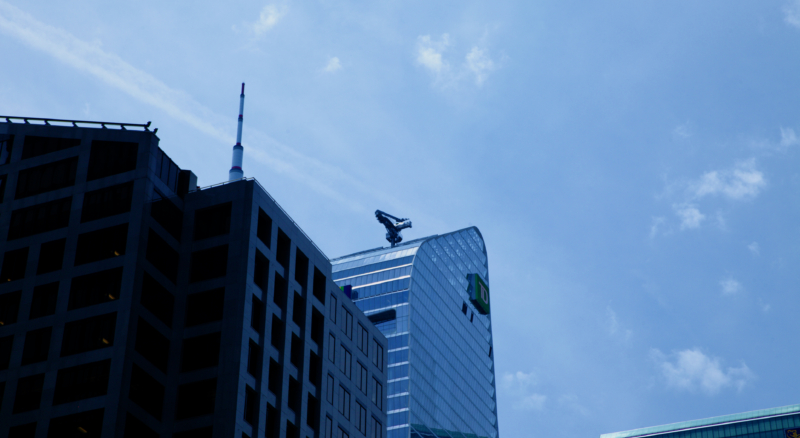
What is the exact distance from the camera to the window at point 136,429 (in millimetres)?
83188

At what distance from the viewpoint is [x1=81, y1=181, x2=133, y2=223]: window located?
92938 millimetres

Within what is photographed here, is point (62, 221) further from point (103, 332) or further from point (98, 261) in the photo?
point (103, 332)

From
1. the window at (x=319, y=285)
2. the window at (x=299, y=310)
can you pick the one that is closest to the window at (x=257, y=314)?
the window at (x=299, y=310)

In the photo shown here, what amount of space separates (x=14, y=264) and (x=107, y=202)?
9.85 meters

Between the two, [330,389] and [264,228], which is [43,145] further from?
[330,389]

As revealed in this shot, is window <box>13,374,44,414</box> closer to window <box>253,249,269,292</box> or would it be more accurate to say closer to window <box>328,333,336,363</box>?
window <box>253,249,269,292</box>

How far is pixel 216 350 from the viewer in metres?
89.4

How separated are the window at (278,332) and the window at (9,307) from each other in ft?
72.5

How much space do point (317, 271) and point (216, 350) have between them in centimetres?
1857

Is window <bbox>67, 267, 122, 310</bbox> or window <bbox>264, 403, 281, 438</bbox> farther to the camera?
window <bbox>264, 403, 281, 438</bbox>

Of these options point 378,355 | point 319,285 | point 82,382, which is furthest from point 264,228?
point 378,355

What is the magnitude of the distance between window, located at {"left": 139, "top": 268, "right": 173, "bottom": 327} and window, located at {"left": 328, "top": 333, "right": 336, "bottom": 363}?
16.9 m

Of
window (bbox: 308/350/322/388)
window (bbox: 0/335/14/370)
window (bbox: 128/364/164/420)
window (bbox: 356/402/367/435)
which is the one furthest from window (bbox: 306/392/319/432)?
window (bbox: 0/335/14/370)

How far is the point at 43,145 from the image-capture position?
9956cm
